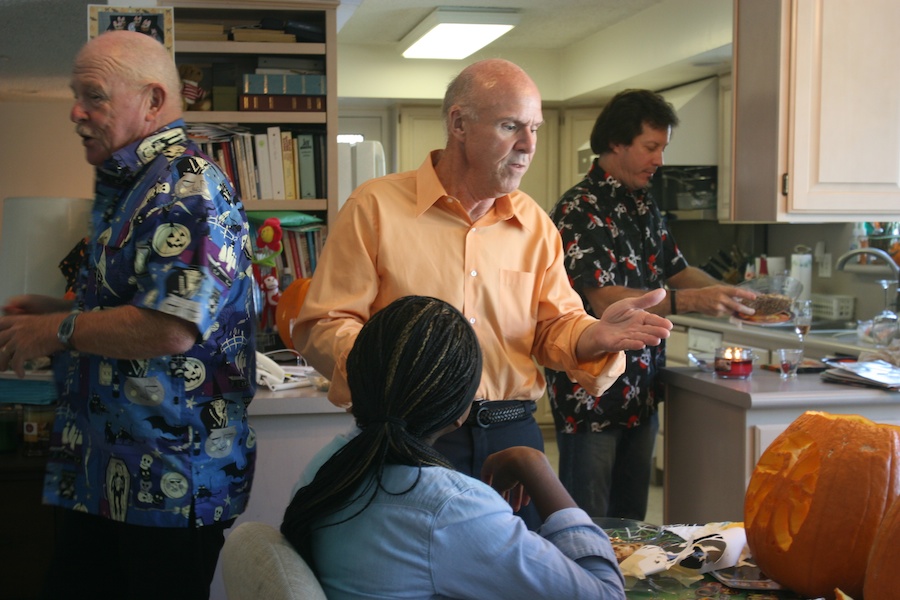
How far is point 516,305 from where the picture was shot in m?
1.81

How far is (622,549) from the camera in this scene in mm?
1334

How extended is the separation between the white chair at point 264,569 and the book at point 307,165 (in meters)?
2.49

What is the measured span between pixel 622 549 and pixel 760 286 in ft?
5.03

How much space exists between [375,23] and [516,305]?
4.42 meters

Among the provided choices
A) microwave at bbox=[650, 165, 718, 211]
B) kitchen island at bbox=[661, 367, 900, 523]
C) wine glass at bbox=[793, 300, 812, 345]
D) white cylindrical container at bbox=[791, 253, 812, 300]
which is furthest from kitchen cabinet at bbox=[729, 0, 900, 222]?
microwave at bbox=[650, 165, 718, 211]

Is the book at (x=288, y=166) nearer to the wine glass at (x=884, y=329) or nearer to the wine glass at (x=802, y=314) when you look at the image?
the wine glass at (x=802, y=314)

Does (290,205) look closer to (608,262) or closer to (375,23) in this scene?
(608,262)

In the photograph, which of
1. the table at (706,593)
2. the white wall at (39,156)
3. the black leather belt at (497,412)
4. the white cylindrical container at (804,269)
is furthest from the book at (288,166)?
the white wall at (39,156)

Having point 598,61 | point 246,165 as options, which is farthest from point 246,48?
point 598,61

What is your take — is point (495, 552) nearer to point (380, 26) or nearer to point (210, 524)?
point (210, 524)

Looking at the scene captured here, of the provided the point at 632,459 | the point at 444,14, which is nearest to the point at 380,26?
the point at 444,14

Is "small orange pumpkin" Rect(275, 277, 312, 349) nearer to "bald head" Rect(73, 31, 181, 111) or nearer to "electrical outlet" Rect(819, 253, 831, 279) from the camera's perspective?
"bald head" Rect(73, 31, 181, 111)

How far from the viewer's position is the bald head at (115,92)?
1646mm

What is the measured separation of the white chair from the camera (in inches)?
38.2
